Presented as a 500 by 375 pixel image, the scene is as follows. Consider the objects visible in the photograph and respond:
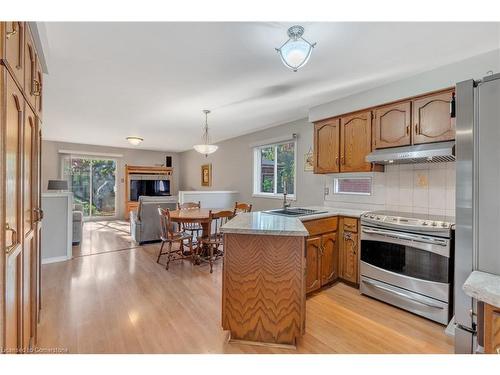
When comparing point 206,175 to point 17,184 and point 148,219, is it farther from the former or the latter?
point 17,184

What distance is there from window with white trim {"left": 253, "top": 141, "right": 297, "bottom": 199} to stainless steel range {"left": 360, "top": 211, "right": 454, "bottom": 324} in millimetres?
1919

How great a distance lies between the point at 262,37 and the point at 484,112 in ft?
4.83

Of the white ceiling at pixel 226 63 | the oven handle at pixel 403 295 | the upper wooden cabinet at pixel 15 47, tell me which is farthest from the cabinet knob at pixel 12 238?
the oven handle at pixel 403 295

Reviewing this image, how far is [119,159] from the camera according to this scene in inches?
315

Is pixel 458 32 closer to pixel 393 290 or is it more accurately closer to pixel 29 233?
pixel 393 290

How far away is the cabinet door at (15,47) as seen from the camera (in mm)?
1038

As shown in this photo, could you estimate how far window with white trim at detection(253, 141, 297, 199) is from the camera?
4.60 meters

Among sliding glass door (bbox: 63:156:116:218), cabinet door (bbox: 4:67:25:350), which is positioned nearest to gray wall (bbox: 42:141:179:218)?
sliding glass door (bbox: 63:156:116:218)

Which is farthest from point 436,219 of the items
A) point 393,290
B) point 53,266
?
point 53,266

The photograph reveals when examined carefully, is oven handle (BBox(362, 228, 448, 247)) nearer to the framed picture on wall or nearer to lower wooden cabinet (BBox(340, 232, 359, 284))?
lower wooden cabinet (BBox(340, 232, 359, 284))

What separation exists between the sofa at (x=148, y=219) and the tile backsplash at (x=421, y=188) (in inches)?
151

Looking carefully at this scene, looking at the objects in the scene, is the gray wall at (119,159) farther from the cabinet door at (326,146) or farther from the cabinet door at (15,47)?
Result: the cabinet door at (15,47)

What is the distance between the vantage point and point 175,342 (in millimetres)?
1908

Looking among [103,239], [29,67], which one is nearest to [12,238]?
[29,67]
